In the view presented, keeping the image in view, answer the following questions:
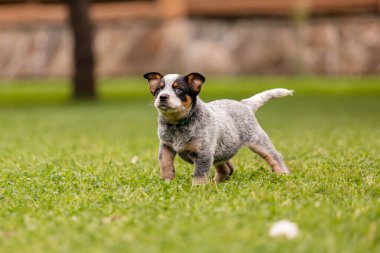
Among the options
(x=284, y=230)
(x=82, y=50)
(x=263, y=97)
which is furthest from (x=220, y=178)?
(x=82, y=50)

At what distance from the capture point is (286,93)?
6355 millimetres

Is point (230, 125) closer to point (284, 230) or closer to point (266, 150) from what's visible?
point (266, 150)

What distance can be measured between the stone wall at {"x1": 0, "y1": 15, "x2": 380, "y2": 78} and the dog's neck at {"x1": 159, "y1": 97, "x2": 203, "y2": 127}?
821 inches

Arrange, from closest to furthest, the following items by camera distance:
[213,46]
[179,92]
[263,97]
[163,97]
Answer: [163,97]
[179,92]
[263,97]
[213,46]

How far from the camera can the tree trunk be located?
18.3 metres

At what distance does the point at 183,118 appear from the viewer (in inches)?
215

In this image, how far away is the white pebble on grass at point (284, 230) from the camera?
3.70m

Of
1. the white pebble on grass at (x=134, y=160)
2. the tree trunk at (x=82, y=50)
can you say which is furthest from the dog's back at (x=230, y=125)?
the tree trunk at (x=82, y=50)

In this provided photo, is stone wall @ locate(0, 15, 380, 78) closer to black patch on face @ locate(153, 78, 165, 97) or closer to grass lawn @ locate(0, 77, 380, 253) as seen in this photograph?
grass lawn @ locate(0, 77, 380, 253)

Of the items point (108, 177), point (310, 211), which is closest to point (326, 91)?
point (108, 177)

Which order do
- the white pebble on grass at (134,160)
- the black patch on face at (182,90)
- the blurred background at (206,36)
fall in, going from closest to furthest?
1. the black patch on face at (182,90)
2. the white pebble on grass at (134,160)
3. the blurred background at (206,36)

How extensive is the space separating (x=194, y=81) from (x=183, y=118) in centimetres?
30

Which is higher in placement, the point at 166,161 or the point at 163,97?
the point at 163,97

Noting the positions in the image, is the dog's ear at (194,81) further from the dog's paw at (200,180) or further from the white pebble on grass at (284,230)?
the white pebble on grass at (284,230)
